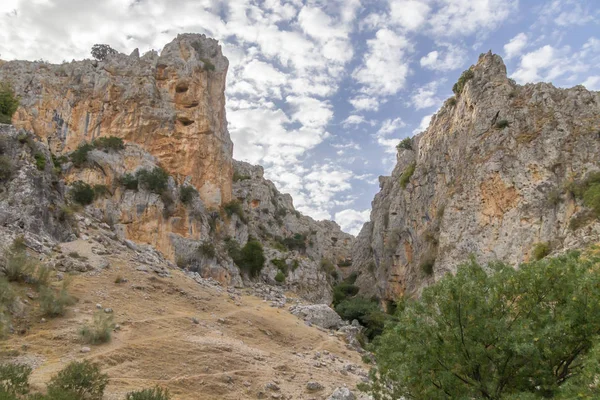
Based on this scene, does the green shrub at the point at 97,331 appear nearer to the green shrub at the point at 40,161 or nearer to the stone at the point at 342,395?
the stone at the point at 342,395

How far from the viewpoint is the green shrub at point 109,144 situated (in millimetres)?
37531

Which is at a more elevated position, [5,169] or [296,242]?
[296,242]

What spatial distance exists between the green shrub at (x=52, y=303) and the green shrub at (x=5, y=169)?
288 inches

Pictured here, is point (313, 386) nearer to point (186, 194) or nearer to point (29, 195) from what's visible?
point (29, 195)

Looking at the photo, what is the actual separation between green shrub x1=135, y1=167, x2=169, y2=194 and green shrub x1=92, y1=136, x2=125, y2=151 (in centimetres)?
387

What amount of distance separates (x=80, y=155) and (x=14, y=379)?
3246 centimetres

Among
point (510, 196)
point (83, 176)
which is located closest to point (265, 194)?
point (83, 176)

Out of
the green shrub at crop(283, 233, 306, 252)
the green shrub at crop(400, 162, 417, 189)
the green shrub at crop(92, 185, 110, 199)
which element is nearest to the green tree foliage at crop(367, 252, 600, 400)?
the green shrub at crop(92, 185, 110, 199)

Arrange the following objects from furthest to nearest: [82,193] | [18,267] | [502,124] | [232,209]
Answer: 1. [232,209]
2. [502,124]
3. [82,193]
4. [18,267]

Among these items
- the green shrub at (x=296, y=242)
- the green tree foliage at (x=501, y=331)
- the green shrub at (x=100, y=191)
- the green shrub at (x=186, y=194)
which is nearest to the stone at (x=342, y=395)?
the green tree foliage at (x=501, y=331)

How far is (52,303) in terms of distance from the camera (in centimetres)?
1162

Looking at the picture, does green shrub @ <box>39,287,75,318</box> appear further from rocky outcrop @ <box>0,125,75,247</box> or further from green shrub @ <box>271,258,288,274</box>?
green shrub @ <box>271,258,288,274</box>

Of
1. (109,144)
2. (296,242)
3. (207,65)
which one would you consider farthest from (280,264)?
(207,65)

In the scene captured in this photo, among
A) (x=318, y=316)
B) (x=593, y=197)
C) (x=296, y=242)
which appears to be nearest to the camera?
(x=593, y=197)
